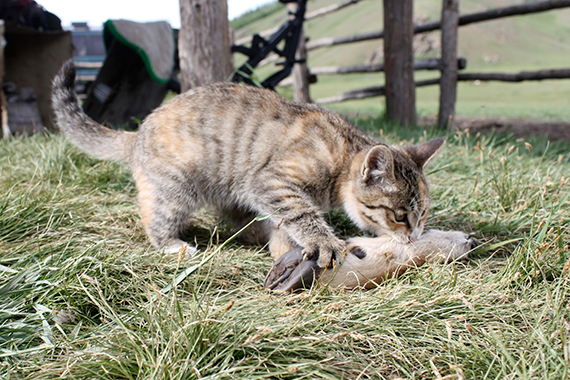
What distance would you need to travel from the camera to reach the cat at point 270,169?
7.72 feet

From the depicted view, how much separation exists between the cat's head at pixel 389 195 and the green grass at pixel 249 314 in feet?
1.20

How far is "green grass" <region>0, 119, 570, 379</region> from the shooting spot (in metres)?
1.35

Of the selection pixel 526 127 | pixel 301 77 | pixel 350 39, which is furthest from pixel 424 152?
pixel 350 39

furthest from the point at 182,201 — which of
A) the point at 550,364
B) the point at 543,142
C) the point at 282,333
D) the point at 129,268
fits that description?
the point at 543,142

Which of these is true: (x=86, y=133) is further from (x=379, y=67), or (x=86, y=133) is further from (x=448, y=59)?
(x=379, y=67)

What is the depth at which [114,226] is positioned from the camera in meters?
2.67

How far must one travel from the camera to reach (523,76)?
6.02m

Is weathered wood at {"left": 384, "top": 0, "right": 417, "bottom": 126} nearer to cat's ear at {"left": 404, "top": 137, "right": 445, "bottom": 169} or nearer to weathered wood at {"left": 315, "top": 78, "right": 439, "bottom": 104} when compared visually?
weathered wood at {"left": 315, "top": 78, "right": 439, "bottom": 104}

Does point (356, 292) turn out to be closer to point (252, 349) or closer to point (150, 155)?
point (252, 349)

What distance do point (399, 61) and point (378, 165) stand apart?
4.17m

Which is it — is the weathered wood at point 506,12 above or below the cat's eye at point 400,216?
above

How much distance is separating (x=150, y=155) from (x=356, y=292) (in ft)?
5.35

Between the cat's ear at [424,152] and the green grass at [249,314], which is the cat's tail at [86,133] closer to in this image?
the green grass at [249,314]

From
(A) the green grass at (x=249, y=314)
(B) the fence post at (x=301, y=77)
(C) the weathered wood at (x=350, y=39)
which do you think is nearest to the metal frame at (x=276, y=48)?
(B) the fence post at (x=301, y=77)
